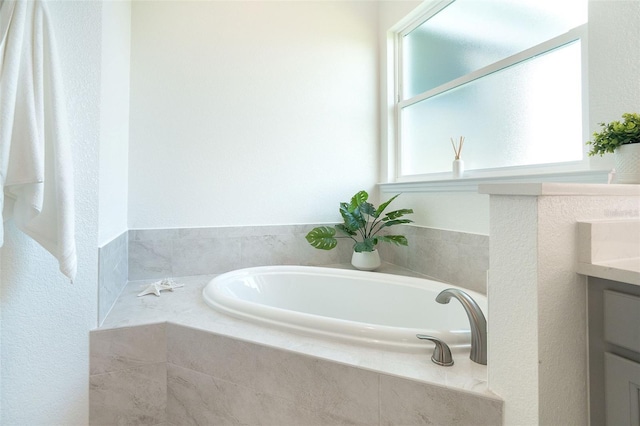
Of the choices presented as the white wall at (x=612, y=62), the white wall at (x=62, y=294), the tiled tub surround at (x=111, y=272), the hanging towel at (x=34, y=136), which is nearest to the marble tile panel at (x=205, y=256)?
the tiled tub surround at (x=111, y=272)

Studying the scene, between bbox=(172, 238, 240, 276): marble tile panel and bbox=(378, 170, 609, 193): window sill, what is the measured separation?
4.00ft

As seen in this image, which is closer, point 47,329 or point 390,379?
point 390,379


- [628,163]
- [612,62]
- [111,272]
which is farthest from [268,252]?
[612,62]

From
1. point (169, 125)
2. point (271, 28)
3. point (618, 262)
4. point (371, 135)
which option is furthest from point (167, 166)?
point (618, 262)

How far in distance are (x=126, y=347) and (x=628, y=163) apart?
1749mm

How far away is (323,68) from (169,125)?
1174 mm

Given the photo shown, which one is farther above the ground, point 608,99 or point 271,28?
point 271,28

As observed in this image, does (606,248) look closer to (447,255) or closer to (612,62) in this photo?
(612,62)

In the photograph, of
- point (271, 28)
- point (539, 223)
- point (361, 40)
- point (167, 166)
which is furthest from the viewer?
point (361, 40)

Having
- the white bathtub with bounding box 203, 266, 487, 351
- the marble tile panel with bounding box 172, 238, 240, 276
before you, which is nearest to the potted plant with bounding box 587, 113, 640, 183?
the white bathtub with bounding box 203, 266, 487, 351

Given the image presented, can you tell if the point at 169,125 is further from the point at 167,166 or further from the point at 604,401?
the point at 604,401

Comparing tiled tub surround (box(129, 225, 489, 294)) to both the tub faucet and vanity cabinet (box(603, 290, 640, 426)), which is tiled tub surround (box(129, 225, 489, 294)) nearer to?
the tub faucet

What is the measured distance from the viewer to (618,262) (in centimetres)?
63

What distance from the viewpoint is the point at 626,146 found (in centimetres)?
79
